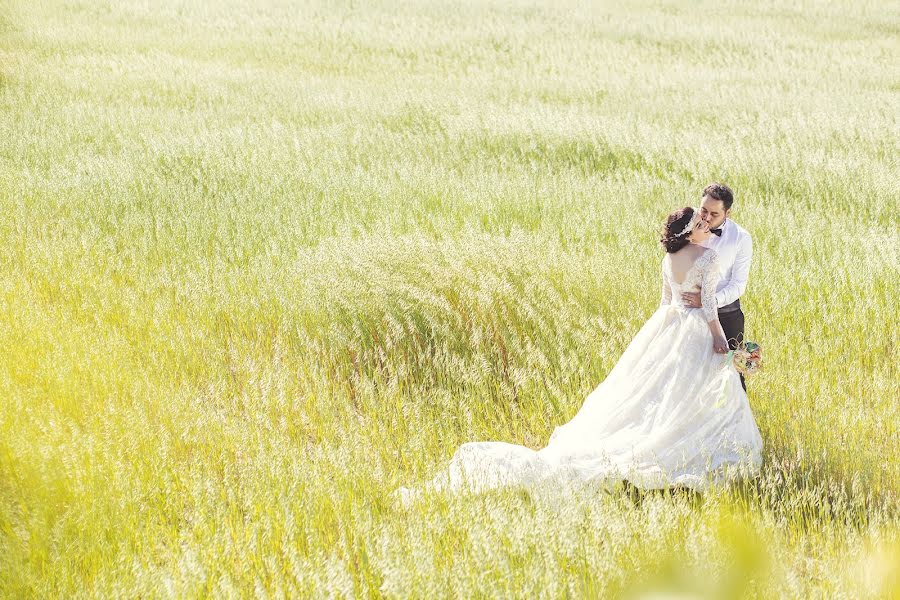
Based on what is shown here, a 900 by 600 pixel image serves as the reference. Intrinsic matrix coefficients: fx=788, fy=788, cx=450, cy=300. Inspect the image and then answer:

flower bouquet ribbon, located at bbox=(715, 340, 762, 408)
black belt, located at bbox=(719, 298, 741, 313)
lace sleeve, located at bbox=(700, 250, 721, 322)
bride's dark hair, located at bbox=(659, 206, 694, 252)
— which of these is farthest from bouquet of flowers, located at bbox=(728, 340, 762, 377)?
bride's dark hair, located at bbox=(659, 206, 694, 252)

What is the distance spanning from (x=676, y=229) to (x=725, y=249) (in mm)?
238

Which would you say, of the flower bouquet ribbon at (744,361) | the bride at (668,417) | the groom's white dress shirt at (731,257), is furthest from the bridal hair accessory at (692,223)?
the flower bouquet ribbon at (744,361)

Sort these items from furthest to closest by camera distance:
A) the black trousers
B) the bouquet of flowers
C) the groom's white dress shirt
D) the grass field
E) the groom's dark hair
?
the black trousers < the groom's white dress shirt < the groom's dark hair < the bouquet of flowers < the grass field

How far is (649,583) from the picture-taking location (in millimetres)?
584

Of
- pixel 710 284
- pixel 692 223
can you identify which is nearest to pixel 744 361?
pixel 710 284

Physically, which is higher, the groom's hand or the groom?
the groom

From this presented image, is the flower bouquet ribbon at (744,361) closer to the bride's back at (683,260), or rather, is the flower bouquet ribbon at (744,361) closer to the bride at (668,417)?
the bride at (668,417)

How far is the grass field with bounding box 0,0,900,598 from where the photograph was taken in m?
2.51

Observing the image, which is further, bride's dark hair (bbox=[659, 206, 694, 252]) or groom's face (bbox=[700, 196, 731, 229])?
bride's dark hair (bbox=[659, 206, 694, 252])

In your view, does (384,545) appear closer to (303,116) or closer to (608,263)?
(608,263)

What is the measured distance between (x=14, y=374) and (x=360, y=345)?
1.85 meters

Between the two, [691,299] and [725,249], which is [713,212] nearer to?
[725,249]

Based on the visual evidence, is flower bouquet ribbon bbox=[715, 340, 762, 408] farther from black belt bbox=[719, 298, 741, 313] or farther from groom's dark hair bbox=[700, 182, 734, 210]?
groom's dark hair bbox=[700, 182, 734, 210]

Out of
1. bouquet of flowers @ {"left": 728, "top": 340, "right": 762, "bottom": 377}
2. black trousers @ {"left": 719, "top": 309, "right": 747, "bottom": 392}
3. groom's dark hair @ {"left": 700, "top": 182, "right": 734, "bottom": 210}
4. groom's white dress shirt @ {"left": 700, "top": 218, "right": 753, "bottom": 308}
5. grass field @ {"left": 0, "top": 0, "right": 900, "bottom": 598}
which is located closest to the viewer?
grass field @ {"left": 0, "top": 0, "right": 900, "bottom": 598}
